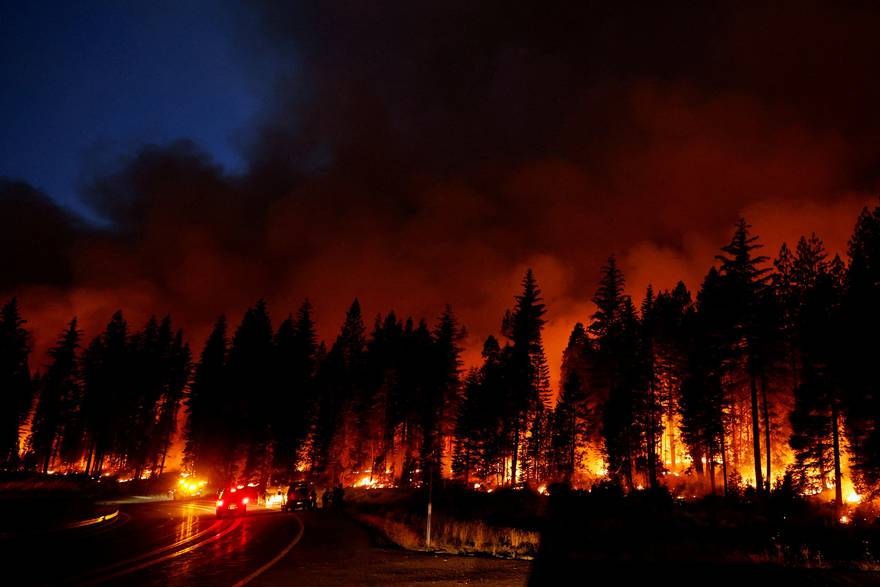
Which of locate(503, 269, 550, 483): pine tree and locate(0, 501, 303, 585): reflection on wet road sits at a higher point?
locate(503, 269, 550, 483): pine tree

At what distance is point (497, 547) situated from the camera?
1925 cm

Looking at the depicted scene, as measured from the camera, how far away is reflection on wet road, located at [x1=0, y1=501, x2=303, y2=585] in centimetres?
1219

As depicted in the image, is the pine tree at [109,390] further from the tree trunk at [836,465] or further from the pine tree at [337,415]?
the tree trunk at [836,465]

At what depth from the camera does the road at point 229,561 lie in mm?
11961

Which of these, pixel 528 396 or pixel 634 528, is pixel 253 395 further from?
pixel 634 528

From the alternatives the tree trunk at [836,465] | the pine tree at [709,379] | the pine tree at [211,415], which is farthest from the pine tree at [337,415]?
the tree trunk at [836,465]

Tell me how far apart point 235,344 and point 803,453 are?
61.5 m

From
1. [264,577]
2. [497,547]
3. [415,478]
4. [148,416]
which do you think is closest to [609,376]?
[415,478]

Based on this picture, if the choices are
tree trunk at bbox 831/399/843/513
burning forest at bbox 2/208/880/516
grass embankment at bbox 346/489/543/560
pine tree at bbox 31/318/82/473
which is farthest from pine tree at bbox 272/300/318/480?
tree trunk at bbox 831/399/843/513

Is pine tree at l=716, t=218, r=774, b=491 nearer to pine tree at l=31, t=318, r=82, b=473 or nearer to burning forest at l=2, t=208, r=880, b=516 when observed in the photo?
burning forest at l=2, t=208, r=880, b=516

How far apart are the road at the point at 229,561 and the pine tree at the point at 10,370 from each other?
5167cm

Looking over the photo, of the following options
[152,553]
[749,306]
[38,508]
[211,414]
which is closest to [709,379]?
[749,306]

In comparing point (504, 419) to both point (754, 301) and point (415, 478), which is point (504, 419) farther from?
point (754, 301)

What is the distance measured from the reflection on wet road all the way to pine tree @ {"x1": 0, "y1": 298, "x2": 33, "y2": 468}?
4899 centimetres
